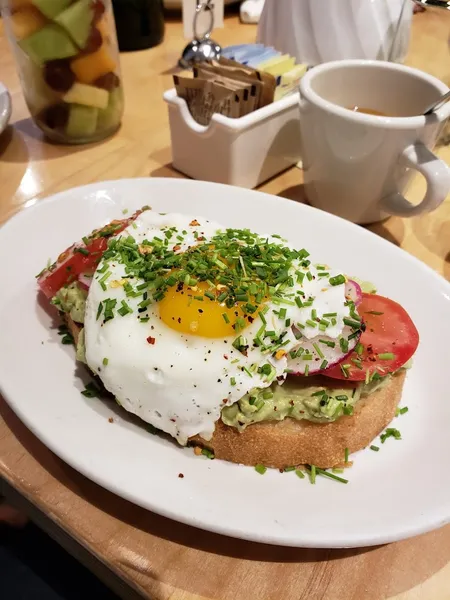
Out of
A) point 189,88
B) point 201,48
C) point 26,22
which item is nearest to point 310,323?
point 189,88

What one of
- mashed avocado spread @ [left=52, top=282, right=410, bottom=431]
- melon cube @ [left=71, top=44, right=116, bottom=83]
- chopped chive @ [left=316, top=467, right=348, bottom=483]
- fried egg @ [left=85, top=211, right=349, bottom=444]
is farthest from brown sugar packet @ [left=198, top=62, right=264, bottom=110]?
chopped chive @ [left=316, top=467, right=348, bottom=483]

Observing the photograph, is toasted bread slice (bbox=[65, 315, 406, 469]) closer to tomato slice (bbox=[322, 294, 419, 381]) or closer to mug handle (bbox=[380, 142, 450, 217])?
tomato slice (bbox=[322, 294, 419, 381])

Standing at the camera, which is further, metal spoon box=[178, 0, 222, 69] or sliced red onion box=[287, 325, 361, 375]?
metal spoon box=[178, 0, 222, 69]

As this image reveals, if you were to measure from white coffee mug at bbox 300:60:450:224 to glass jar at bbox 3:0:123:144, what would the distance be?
0.88 metres

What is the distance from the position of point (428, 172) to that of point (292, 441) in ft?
3.38

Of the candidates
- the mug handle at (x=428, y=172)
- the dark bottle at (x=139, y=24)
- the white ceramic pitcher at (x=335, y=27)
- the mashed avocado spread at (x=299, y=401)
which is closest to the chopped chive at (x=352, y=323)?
the mashed avocado spread at (x=299, y=401)

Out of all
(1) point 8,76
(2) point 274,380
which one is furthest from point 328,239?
(1) point 8,76

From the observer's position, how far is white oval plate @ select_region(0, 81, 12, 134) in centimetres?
224

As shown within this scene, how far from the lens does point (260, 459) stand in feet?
3.79

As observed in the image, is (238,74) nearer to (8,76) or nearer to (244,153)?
(244,153)

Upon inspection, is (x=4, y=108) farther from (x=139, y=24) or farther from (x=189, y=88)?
(x=139, y=24)

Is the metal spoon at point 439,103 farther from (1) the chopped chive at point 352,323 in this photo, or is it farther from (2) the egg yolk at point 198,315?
(2) the egg yolk at point 198,315

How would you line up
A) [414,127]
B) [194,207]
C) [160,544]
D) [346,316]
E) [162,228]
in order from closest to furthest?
[160,544]
[346,316]
[162,228]
[414,127]
[194,207]

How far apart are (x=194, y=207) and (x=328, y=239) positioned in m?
0.47
